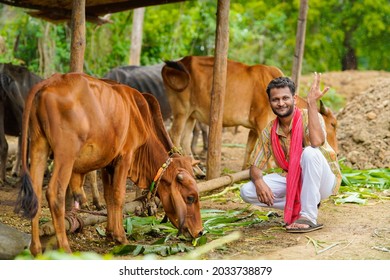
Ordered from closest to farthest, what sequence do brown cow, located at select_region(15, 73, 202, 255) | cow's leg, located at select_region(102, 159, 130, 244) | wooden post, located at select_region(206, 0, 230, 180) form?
brown cow, located at select_region(15, 73, 202, 255) → cow's leg, located at select_region(102, 159, 130, 244) → wooden post, located at select_region(206, 0, 230, 180)

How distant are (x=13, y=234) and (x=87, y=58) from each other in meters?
13.8

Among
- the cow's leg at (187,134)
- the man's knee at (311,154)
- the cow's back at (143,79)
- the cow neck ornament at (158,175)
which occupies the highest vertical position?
the cow's back at (143,79)

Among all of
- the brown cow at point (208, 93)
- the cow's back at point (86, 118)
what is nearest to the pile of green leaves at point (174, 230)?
the cow's back at point (86, 118)

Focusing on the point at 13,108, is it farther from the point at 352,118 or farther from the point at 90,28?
the point at 90,28

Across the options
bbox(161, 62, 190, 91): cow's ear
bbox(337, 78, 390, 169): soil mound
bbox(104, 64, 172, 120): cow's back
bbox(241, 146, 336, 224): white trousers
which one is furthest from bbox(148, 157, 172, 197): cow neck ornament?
bbox(104, 64, 172, 120): cow's back

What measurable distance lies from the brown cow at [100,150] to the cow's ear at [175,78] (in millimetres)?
3806

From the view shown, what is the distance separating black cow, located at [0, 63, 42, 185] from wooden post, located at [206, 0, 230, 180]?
9.26ft

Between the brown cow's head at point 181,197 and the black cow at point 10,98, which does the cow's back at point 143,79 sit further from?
the brown cow's head at point 181,197

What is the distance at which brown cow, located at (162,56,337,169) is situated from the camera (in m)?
10.9

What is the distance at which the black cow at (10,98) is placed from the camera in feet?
34.1

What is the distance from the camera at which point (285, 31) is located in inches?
1109

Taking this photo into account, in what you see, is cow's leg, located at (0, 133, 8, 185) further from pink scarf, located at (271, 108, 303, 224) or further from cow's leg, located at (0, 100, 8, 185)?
pink scarf, located at (271, 108, 303, 224)

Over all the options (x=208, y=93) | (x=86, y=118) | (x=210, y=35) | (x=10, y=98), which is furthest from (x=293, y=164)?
(x=210, y=35)

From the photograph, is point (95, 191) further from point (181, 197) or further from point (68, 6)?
point (68, 6)
